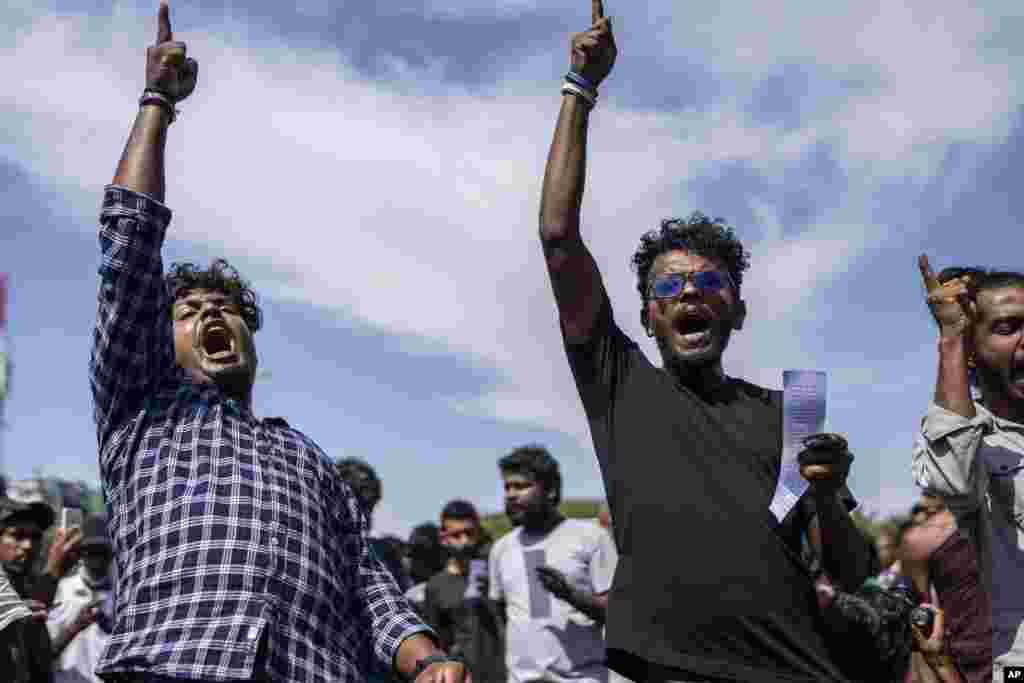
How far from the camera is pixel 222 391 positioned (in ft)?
11.3

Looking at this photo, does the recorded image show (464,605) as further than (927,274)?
Yes

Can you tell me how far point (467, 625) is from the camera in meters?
9.08

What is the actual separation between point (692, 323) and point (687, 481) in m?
0.55

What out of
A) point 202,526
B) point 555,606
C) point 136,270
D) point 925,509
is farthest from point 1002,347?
point 925,509

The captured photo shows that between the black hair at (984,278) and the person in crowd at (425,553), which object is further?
the person in crowd at (425,553)

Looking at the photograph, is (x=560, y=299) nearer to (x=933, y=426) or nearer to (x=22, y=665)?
(x=933, y=426)

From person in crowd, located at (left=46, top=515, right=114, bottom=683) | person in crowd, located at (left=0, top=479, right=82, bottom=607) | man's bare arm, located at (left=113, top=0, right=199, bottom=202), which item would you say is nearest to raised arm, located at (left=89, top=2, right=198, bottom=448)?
man's bare arm, located at (left=113, top=0, right=199, bottom=202)

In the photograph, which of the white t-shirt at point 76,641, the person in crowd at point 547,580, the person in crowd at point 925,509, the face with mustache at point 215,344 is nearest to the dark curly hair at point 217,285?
the face with mustache at point 215,344

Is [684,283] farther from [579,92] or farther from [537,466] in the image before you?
[537,466]

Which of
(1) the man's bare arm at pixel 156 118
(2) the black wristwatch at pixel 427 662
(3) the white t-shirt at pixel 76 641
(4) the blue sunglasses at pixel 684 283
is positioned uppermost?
(1) the man's bare arm at pixel 156 118

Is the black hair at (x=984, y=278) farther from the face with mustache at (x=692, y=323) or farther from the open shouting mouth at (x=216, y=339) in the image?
the open shouting mouth at (x=216, y=339)

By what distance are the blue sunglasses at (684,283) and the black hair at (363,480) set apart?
5788 millimetres

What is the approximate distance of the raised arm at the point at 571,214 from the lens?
314cm

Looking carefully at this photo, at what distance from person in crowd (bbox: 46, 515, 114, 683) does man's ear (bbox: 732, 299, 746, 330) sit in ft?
16.4
